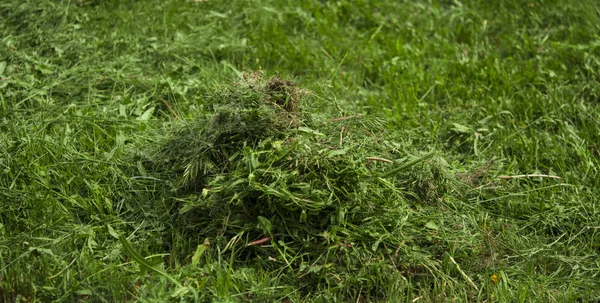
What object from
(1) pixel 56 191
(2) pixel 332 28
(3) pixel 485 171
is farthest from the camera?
(2) pixel 332 28

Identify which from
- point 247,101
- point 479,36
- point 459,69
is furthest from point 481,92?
point 247,101

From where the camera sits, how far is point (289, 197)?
3.43 metres

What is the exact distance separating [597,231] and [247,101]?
1.92 metres

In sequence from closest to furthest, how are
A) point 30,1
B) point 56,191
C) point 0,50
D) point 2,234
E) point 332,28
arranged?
point 2,234 < point 56,191 < point 0,50 < point 30,1 < point 332,28

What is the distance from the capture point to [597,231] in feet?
13.1

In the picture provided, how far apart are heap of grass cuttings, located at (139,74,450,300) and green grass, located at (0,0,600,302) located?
0.03 ft

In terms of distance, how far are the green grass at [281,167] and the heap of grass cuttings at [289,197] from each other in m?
0.01

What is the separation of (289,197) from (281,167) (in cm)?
17

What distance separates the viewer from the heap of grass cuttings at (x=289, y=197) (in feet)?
11.4

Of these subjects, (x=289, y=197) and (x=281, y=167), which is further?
(x=281, y=167)

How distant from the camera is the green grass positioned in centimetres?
346

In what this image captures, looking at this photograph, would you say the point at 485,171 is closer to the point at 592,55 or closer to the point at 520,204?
the point at 520,204

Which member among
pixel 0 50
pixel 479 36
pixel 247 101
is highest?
pixel 247 101

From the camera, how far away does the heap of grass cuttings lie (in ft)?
11.4
